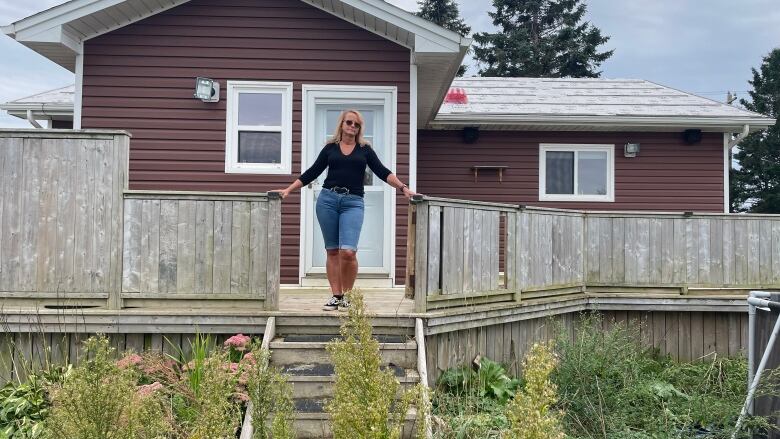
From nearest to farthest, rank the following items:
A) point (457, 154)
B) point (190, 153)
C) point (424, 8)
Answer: point (190, 153), point (457, 154), point (424, 8)

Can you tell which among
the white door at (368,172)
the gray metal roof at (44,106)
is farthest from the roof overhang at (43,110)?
the white door at (368,172)

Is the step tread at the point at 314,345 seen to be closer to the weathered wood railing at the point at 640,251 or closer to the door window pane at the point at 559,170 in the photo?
the weathered wood railing at the point at 640,251

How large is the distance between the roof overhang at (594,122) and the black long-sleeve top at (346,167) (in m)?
4.82

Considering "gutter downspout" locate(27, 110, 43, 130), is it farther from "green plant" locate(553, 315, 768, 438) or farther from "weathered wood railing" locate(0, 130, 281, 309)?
"green plant" locate(553, 315, 768, 438)

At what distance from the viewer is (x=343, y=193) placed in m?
5.15

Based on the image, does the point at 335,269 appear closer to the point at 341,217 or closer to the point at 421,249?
the point at 341,217

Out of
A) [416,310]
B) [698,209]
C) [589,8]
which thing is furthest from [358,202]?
[589,8]

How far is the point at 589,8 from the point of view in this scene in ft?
110

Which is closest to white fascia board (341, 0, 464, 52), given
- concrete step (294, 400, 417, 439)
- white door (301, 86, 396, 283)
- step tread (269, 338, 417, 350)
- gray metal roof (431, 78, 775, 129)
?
white door (301, 86, 396, 283)

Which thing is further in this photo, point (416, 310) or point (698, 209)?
point (698, 209)

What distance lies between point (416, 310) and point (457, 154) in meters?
5.84

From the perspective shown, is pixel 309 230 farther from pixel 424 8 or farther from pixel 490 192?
pixel 424 8

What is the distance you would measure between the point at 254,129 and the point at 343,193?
269 centimetres

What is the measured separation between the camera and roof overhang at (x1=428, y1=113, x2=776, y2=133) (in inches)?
389
